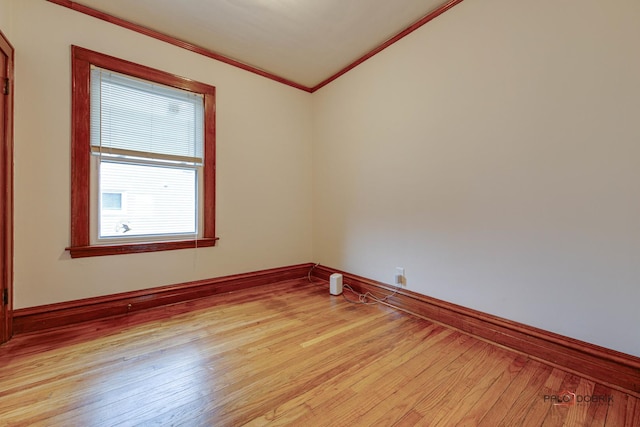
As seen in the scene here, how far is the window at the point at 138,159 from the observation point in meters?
2.07

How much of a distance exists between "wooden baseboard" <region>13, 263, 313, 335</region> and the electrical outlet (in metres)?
1.50

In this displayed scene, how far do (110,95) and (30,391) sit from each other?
84.7 inches

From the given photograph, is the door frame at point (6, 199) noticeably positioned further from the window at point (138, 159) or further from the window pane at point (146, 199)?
the window pane at point (146, 199)

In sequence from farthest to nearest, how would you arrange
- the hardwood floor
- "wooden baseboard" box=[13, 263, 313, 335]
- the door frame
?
"wooden baseboard" box=[13, 263, 313, 335] → the door frame → the hardwood floor

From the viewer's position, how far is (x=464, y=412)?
1176 millimetres

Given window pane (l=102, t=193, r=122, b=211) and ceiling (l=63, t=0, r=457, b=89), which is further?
window pane (l=102, t=193, r=122, b=211)

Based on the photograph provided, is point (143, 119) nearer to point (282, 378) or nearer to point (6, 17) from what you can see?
point (6, 17)

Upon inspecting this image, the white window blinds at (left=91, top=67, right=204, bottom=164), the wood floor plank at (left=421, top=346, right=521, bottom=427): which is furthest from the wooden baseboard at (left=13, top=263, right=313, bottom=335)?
the wood floor plank at (left=421, top=346, right=521, bottom=427)

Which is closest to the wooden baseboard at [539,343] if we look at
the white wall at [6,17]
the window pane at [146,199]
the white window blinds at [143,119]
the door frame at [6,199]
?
the window pane at [146,199]

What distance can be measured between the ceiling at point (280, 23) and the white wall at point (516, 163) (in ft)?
0.85

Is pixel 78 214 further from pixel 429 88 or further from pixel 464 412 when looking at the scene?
pixel 429 88

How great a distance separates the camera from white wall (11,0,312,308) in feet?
6.23

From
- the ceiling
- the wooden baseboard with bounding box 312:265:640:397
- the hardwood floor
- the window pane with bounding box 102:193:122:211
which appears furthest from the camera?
the window pane with bounding box 102:193:122:211

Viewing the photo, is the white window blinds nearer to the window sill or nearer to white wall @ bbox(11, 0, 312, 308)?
white wall @ bbox(11, 0, 312, 308)
